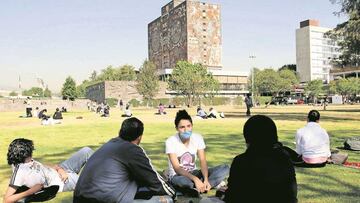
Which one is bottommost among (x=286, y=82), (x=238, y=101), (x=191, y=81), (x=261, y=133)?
(x=238, y=101)

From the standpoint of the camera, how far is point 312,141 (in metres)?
8.31

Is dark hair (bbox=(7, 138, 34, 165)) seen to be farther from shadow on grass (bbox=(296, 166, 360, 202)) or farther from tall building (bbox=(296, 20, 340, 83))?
tall building (bbox=(296, 20, 340, 83))

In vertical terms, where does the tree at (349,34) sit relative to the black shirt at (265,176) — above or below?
above

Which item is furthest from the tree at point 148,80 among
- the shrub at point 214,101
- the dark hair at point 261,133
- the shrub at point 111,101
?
the dark hair at point 261,133

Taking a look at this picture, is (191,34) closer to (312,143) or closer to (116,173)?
(312,143)

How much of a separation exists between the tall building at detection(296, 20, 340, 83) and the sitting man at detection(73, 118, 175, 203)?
159m

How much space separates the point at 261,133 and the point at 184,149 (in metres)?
3.10

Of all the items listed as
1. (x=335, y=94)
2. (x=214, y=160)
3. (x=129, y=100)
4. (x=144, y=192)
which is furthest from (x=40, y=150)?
(x=335, y=94)

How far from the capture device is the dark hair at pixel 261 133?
11.5 ft

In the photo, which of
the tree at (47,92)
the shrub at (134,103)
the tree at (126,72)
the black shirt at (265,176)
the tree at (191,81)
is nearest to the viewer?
the black shirt at (265,176)

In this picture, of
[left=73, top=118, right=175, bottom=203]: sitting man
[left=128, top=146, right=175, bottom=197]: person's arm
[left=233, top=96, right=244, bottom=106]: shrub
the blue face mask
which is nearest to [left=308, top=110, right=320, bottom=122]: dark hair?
the blue face mask

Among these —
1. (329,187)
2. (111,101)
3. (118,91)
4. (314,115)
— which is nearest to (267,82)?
(118,91)

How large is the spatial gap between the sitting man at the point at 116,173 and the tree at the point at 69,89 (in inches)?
3794

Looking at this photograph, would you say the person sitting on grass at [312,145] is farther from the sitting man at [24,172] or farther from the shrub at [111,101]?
the shrub at [111,101]
